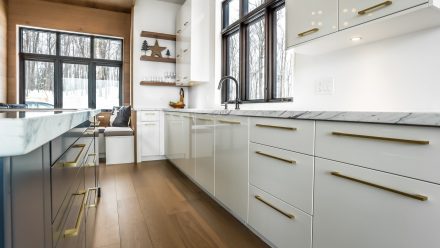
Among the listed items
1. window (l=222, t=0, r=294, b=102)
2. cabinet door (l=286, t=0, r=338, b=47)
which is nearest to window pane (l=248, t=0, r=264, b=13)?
window (l=222, t=0, r=294, b=102)

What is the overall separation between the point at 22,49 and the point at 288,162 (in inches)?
222

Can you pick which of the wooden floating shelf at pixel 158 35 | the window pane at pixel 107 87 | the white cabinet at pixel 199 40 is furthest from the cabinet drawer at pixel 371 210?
the window pane at pixel 107 87

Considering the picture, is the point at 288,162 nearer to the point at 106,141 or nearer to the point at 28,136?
the point at 28,136

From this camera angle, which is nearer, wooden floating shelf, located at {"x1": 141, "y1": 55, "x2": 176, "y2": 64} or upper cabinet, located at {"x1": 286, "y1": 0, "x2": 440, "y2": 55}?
upper cabinet, located at {"x1": 286, "y1": 0, "x2": 440, "y2": 55}

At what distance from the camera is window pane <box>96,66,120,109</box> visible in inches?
206

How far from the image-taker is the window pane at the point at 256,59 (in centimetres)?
286

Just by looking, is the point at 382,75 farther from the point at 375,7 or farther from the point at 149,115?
the point at 149,115

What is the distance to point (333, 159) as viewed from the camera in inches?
43.5

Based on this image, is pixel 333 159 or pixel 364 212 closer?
pixel 364 212

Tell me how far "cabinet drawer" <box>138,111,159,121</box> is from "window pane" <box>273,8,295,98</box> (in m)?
2.32

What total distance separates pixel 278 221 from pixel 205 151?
1184 millimetres

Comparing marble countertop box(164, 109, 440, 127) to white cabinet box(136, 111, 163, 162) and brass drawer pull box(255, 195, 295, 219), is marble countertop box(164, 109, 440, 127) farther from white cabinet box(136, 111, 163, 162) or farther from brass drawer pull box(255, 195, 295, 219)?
white cabinet box(136, 111, 163, 162)

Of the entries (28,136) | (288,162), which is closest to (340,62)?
(288,162)

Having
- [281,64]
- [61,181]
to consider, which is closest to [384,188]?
[61,181]
